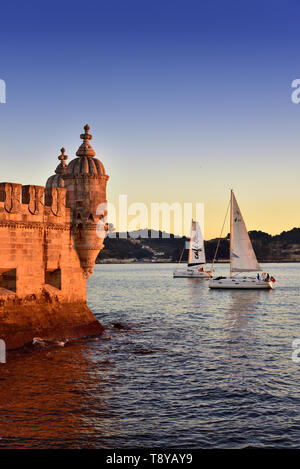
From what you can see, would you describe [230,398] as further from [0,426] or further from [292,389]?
[0,426]

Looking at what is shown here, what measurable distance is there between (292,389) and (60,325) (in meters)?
12.6

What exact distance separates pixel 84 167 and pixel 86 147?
1359mm

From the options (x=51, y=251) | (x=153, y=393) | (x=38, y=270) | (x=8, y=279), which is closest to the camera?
(x=153, y=393)

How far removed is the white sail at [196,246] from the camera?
11144 cm

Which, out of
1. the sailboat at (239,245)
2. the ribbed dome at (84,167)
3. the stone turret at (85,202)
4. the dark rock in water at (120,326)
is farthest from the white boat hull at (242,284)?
the ribbed dome at (84,167)

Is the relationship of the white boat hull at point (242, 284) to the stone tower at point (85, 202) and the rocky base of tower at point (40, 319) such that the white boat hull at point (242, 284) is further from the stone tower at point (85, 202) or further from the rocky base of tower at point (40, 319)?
the stone tower at point (85, 202)

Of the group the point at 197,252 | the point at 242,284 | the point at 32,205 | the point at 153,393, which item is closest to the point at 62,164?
the point at 32,205

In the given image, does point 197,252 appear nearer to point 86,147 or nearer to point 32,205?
point 86,147

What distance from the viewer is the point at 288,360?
24.8 metres

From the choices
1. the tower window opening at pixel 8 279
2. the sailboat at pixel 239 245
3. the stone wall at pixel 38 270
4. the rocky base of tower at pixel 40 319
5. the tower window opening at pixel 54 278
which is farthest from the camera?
the sailboat at pixel 239 245

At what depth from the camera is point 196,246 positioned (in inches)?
4476

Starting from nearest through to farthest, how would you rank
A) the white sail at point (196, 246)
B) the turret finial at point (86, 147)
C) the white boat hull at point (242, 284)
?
the turret finial at point (86, 147) → the white boat hull at point (242, 284) → the white sail at point (196, 246)
